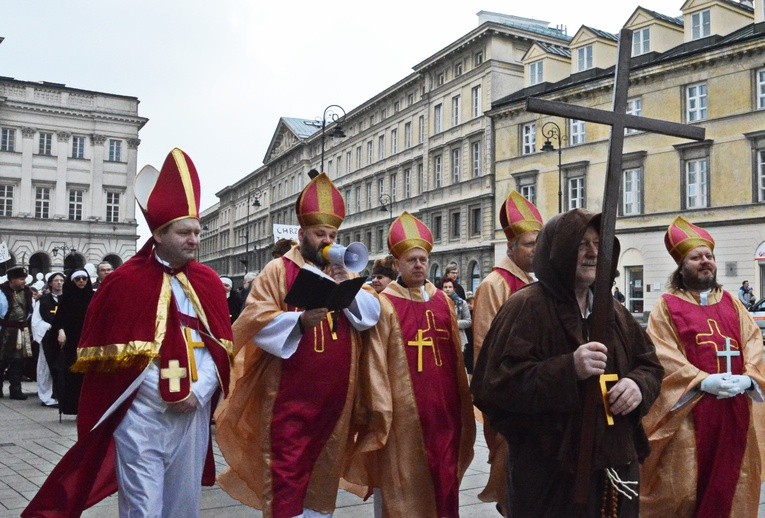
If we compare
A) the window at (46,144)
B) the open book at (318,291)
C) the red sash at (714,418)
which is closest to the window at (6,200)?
the window at (46,144)

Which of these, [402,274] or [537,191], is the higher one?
[537,191]

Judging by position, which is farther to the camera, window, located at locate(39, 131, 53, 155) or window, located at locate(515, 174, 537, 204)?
window, located at locate(39, 131, 53, 155)

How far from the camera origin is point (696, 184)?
3331cm

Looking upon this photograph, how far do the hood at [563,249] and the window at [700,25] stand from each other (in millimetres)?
34548

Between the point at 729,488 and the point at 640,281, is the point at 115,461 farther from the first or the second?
the point at 640,281

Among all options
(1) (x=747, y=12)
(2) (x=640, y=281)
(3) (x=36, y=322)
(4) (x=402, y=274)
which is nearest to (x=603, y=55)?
(1) (x=747, y=12)

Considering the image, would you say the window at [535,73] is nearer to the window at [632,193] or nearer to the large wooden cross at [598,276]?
the window at [632,193]

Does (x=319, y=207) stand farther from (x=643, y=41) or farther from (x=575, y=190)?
(x=643, y=41)

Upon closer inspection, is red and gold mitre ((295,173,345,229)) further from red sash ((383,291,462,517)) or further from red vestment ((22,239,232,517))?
red vestment ((22,239,232,517))

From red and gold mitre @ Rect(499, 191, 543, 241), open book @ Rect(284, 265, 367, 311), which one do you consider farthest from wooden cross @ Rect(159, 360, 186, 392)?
red and gold mitre @ Rect(499, 191, 543, 241)

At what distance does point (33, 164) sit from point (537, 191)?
3668 centimetres

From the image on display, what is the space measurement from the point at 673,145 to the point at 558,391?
33396 millimetres

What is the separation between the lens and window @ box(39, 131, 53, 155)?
57719 mm

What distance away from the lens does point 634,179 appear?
3606cm
